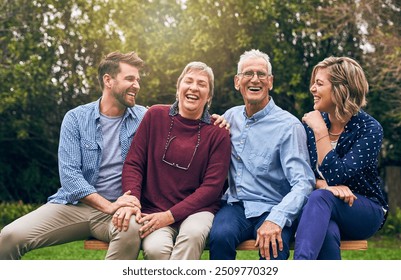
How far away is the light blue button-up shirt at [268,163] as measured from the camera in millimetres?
4598

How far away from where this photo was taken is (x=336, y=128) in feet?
15.8

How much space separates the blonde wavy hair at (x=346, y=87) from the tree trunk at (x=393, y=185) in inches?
287

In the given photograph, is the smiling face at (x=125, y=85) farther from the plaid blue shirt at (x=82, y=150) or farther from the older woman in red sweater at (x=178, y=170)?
the older woman in red sweater at (x=178, y=170)

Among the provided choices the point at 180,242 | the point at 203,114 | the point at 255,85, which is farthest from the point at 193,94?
the point at 180,242

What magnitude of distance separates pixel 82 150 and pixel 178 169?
0.75 meters

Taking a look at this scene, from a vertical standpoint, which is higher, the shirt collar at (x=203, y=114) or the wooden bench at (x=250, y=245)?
the shirt collar at (x=203, y=114)

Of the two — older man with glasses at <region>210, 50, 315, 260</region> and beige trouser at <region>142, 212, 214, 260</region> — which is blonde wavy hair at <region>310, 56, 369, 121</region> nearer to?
older man with glasses at <region>210, 50, 315, 260</region>

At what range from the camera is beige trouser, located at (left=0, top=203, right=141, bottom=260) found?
4.45 meters

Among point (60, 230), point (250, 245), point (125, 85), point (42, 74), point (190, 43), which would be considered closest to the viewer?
point (250, 245)

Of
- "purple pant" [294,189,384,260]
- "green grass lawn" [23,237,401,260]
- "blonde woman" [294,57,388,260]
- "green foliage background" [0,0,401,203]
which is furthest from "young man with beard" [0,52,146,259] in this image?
"green foliage background" [0,0,401,203]

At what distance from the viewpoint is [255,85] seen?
15.8 ft

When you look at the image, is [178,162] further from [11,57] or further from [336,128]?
[11,57]

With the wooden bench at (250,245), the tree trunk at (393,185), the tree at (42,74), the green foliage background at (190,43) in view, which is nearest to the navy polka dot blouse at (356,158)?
the wooden bench at (250,245)

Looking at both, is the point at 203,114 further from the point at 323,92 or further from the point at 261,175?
the point at 323,92
